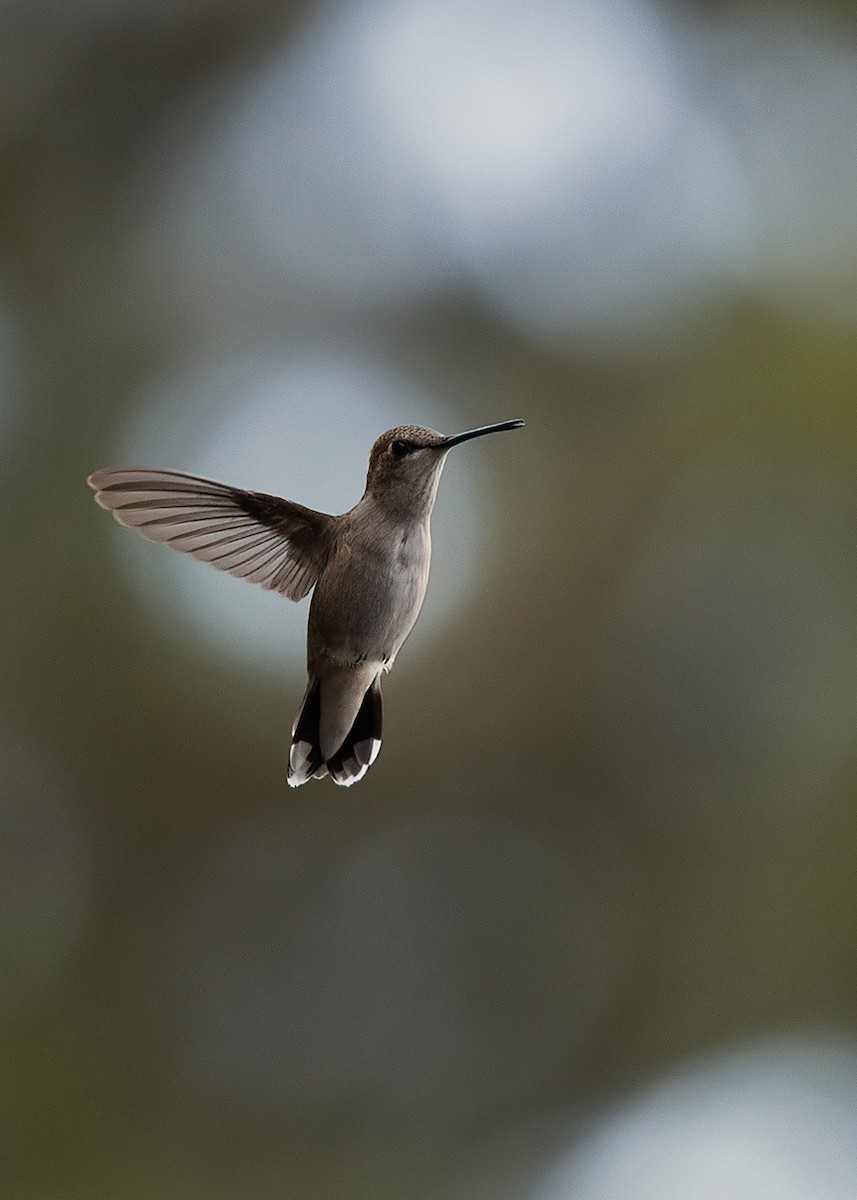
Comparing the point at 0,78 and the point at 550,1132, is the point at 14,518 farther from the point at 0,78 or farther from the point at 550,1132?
the point at 550,1132

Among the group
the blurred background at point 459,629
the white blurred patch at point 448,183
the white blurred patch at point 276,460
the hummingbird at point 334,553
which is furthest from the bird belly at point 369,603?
the white blurred patch at point 448,183

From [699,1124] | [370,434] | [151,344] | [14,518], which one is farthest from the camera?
[151,344]

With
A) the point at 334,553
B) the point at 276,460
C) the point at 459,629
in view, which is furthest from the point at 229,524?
the point at 459,629

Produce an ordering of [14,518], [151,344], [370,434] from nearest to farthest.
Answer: [370,434] < [14,518] < [151,344]

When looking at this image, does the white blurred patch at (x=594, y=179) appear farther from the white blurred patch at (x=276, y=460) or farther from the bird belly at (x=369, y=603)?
the bird belly at (x=369, y=603)

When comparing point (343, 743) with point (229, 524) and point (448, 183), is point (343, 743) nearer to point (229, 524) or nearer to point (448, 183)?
point (229, 524)

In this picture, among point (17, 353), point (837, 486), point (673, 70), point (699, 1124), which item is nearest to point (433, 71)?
point (673, 70)
